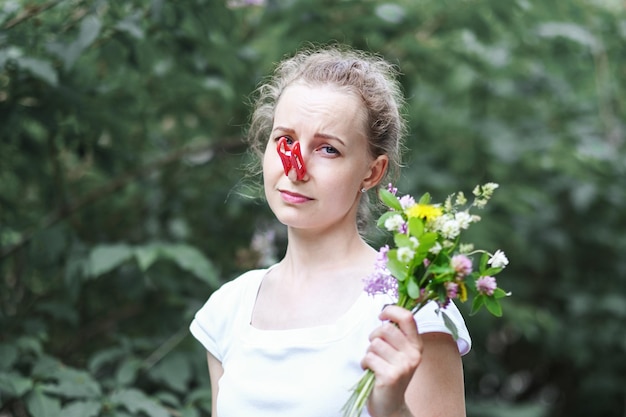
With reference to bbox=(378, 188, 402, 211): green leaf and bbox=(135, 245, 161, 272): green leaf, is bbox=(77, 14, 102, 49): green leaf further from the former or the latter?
bbox=(378, 188, 402, 211): green leaf

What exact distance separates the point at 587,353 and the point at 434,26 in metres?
1.87

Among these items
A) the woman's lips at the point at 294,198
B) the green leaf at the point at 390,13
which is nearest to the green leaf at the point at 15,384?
the woman's lips at the point at 294,198

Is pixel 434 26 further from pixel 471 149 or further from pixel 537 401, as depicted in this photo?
pixel 537 401

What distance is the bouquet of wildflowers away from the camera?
1336 millimetres

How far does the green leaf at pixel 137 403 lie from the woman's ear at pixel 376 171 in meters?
0.89

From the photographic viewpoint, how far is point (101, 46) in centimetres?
253

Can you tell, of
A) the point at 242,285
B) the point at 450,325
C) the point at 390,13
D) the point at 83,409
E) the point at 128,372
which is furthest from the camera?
the point at 390,13

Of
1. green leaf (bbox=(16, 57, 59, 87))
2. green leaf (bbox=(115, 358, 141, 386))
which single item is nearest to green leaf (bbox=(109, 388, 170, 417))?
green leaf (bbox=(115, 358, 141, 386))

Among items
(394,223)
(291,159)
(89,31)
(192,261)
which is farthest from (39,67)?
(394,223)

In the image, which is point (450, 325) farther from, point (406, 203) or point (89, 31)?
point (89, 31)

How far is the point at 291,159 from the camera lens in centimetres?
153

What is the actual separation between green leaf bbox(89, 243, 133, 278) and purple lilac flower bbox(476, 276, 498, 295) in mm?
1361

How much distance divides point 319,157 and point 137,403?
0.98 m

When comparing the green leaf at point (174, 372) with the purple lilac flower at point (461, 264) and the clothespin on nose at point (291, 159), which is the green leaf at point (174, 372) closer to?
the clothespin on nose at point (291, 159)
